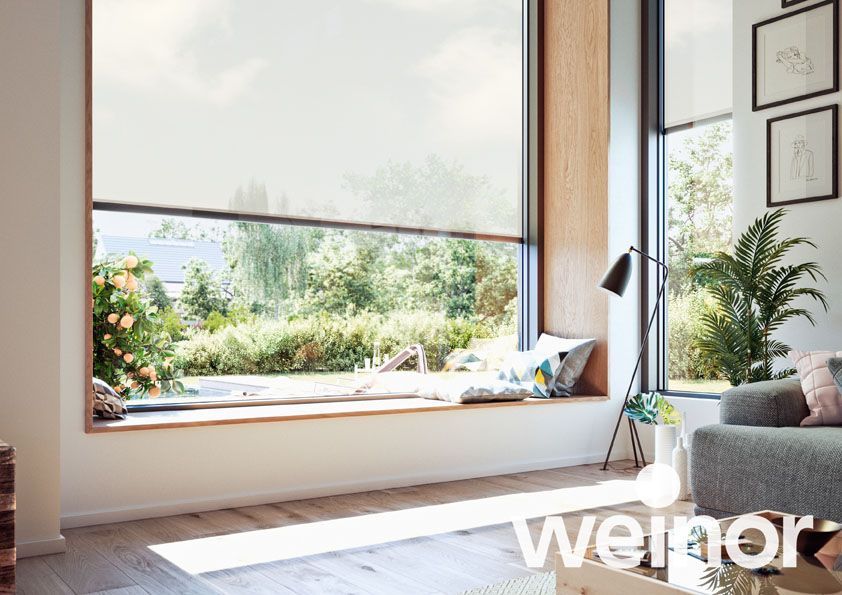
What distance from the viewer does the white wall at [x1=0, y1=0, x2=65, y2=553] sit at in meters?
3.01

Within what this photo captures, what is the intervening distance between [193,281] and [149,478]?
1064mm

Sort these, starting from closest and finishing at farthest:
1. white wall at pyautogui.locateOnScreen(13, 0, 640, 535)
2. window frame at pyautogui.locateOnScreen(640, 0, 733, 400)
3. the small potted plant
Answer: white wall at pyautogui.locateOnScreen(13, 0, 640, 535) → the small potted plant → window frame at pyautogui.locateOnScreen(640, 0, 733, 400)

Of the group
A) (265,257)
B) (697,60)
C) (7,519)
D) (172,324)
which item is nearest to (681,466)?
(265,257)

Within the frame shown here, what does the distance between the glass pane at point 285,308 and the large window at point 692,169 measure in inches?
42.0

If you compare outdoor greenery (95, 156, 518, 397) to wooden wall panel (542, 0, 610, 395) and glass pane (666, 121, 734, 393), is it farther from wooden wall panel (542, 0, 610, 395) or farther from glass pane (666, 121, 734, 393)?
glass pane (666, 121, 734, 393)

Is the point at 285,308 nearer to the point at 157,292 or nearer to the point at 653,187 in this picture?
the point at 157,292

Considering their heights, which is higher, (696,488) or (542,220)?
(542,220)

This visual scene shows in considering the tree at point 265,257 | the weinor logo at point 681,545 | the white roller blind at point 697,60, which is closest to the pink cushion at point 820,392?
the weinor logo at point 681,545

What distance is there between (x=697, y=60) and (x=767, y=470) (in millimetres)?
2965

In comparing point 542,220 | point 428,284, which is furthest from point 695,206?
point 428,284

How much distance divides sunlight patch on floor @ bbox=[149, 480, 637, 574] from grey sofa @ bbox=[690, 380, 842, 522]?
694 millimetres

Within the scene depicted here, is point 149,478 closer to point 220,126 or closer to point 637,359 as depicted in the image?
point 220,126

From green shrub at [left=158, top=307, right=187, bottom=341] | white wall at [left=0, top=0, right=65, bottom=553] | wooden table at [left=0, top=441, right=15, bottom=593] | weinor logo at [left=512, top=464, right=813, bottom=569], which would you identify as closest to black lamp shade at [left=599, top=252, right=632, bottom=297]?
weinor logo at [left=512, top=464, right=813, bottom=569]

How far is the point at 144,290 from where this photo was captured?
Result: 3988mm
